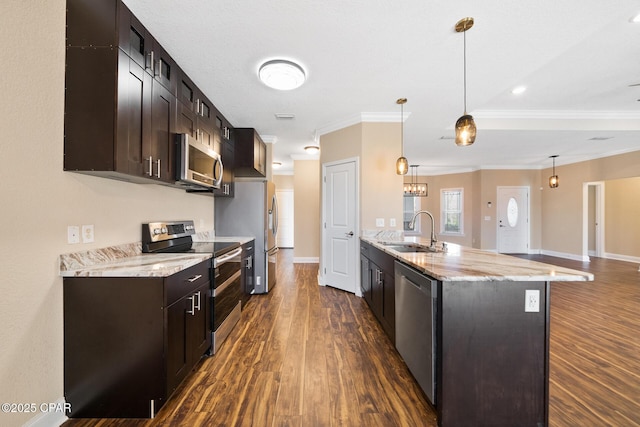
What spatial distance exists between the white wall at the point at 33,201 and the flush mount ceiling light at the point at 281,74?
55.4 inches

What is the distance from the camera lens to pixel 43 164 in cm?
143

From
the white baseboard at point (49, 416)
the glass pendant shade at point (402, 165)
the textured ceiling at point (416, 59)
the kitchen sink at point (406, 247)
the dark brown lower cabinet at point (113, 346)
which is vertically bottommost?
the white baseboard at point (49, 416)

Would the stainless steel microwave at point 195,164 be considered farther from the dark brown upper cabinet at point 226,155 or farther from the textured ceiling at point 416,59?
the textured ceiling at point 416,59

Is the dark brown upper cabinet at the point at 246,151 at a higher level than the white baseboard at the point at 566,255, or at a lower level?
higher

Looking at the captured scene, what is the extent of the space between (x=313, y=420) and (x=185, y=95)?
9.62 feet

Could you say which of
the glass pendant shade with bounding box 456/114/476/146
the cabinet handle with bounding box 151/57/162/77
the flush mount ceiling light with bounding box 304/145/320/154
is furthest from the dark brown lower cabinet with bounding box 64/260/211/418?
the flush mount ceiling light with bounding box 304/145/320/154

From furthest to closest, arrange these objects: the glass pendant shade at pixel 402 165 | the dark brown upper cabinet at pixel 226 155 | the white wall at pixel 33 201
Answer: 1. the dark brown upper cabinet at pixel 226 155
2. the glass pendant shade at pixel 402 165
3. the white wall at pixel 33 201

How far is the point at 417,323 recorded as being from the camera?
5.57 feet

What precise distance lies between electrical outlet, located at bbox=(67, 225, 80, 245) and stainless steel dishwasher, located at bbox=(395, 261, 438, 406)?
2.21 metres

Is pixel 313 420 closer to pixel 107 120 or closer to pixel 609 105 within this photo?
pixel 107 120

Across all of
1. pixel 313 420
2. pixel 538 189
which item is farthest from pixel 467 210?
pixel 313 420

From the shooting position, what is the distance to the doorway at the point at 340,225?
12.9 feet

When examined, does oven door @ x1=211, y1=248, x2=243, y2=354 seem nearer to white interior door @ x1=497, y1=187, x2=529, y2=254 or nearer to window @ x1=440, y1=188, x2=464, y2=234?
window @ x1=440, y1=188, x2=464, y2=234

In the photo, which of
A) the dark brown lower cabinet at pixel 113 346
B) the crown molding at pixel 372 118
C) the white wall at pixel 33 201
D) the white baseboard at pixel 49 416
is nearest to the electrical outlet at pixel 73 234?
the white wall at pixel 33 201
